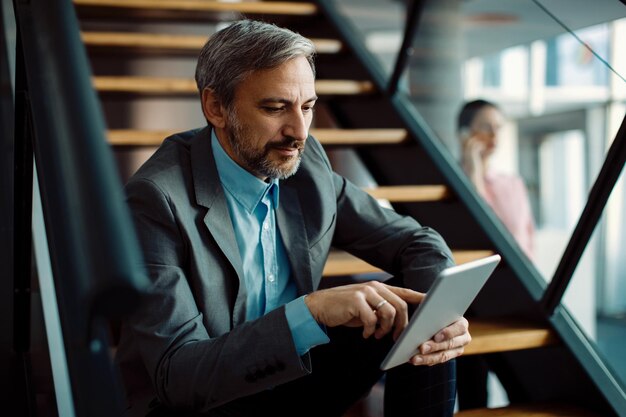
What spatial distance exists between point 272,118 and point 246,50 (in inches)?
5.5

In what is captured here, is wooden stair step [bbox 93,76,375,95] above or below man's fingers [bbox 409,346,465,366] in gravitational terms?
above

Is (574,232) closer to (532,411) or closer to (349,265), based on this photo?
(532,411)

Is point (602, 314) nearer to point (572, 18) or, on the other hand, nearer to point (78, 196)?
point (572, 18)

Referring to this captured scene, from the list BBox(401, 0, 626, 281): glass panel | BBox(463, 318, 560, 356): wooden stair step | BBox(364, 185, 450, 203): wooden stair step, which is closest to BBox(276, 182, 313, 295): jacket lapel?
BBox(463, 318, 560, 356): wooden stair step

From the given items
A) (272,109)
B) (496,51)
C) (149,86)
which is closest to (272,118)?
(272,109)

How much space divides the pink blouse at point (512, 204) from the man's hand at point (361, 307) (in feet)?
5.77

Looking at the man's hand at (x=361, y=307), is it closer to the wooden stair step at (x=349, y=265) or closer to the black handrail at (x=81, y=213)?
the black handrail at (x=81, y=213)

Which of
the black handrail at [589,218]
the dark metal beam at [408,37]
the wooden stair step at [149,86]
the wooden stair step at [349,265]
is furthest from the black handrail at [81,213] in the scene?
the dark metal beam at [408,37]

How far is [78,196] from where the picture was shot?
2.40 feet

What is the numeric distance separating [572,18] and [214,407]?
133 cm

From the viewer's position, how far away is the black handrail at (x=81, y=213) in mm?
682

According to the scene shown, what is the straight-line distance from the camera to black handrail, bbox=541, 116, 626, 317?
1.83 metres

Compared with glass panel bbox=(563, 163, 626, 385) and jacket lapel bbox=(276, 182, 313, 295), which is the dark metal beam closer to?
glass panel bbox=(563, 163, 626, 385)

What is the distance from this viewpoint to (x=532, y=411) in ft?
6.16
